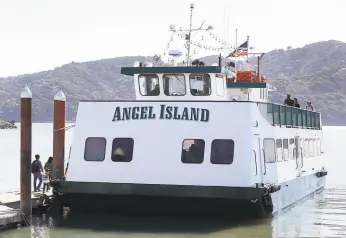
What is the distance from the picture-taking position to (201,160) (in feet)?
65.5

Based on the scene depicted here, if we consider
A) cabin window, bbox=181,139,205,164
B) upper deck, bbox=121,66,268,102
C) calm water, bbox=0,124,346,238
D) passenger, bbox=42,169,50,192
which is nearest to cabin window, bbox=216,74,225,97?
upper deck, bbox=121,66,268,102

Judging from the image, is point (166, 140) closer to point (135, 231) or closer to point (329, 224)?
point (135, 231)

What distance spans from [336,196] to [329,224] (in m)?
9.76

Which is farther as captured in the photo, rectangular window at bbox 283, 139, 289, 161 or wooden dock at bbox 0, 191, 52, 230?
rectangular window at bbox 283, 139, 289, 161

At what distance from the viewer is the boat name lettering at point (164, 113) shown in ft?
66.4

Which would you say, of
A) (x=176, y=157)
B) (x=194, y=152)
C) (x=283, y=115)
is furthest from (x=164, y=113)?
(x=283, y=115)

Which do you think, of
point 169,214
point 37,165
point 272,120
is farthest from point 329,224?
point 37,165

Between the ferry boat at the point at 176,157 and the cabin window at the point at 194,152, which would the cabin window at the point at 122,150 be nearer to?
the ferry boat at the point at 176,157

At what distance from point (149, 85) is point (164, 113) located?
256cm

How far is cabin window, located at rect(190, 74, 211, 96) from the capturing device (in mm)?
22297

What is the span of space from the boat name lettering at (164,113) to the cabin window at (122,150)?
651mm

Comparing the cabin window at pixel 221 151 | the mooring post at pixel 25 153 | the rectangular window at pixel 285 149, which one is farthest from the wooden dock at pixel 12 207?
the rectangular window at pixel 285 149

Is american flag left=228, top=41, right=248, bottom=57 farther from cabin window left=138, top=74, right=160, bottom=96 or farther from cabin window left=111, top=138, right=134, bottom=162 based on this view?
cabin window left=111, top=138, right=134, bottom=162

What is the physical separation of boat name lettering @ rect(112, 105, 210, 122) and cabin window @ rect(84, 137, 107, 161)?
81 cm
